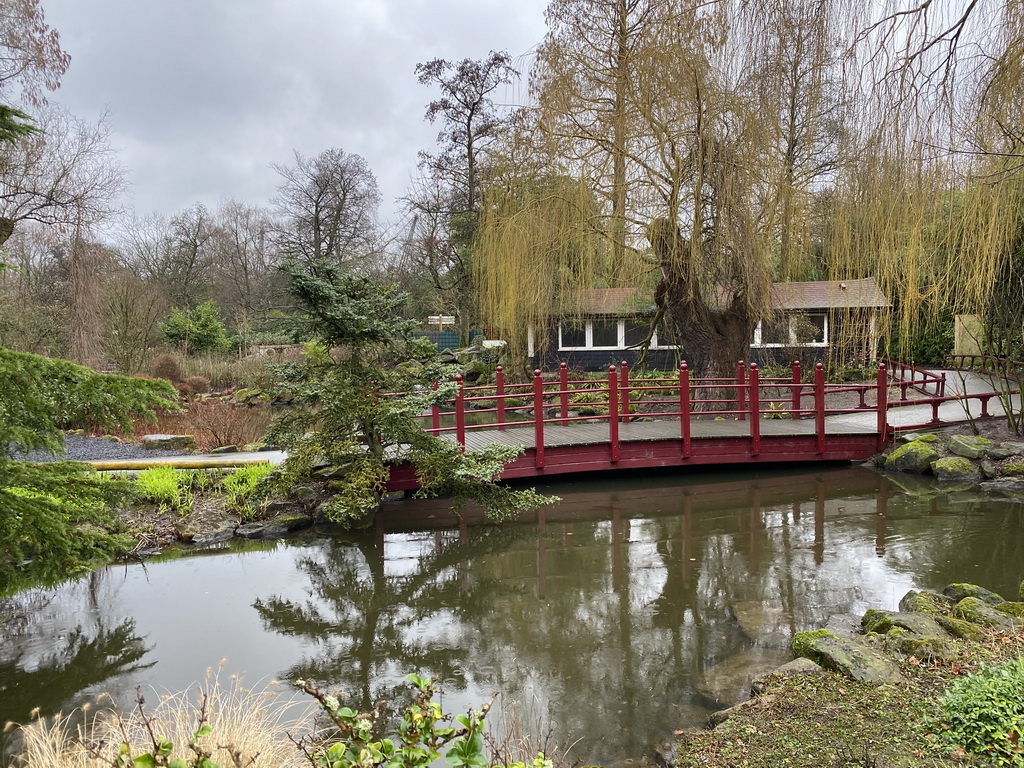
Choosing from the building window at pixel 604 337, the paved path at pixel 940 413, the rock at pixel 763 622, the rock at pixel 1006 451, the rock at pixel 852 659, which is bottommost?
the rock at pixel 763 622

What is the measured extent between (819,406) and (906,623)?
669 centimetres

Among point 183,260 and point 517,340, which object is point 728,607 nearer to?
point 517,340

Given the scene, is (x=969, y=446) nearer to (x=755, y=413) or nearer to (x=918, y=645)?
(x=755, y=413)

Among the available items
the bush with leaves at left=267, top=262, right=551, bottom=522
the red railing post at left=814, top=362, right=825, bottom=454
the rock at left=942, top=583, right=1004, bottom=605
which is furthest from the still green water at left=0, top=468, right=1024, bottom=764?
the red railing post at left=814, top=362, right=825, bottom=454

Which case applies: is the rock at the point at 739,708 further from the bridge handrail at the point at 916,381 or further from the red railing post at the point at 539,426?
the bridge handrail at the point at 916,381

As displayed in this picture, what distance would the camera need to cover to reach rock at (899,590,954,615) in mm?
4637

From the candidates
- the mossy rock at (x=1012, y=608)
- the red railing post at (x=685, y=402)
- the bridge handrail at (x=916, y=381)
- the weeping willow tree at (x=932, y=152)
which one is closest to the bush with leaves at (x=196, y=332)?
the red railing post at (x=685, y=402)

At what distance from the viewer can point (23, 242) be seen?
1502 cm

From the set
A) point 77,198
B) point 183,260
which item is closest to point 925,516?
point 77,198

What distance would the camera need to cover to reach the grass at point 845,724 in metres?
2.68

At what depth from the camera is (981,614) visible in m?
4.35

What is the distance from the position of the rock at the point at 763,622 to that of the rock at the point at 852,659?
657mm

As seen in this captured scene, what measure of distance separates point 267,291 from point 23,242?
615 inches

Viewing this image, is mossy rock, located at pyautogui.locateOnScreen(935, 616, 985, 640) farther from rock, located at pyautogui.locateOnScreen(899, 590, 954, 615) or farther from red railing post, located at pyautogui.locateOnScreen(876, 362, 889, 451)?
red railing post, located at pyautogui.locateOnScreen(876, 362, 889, 451)
